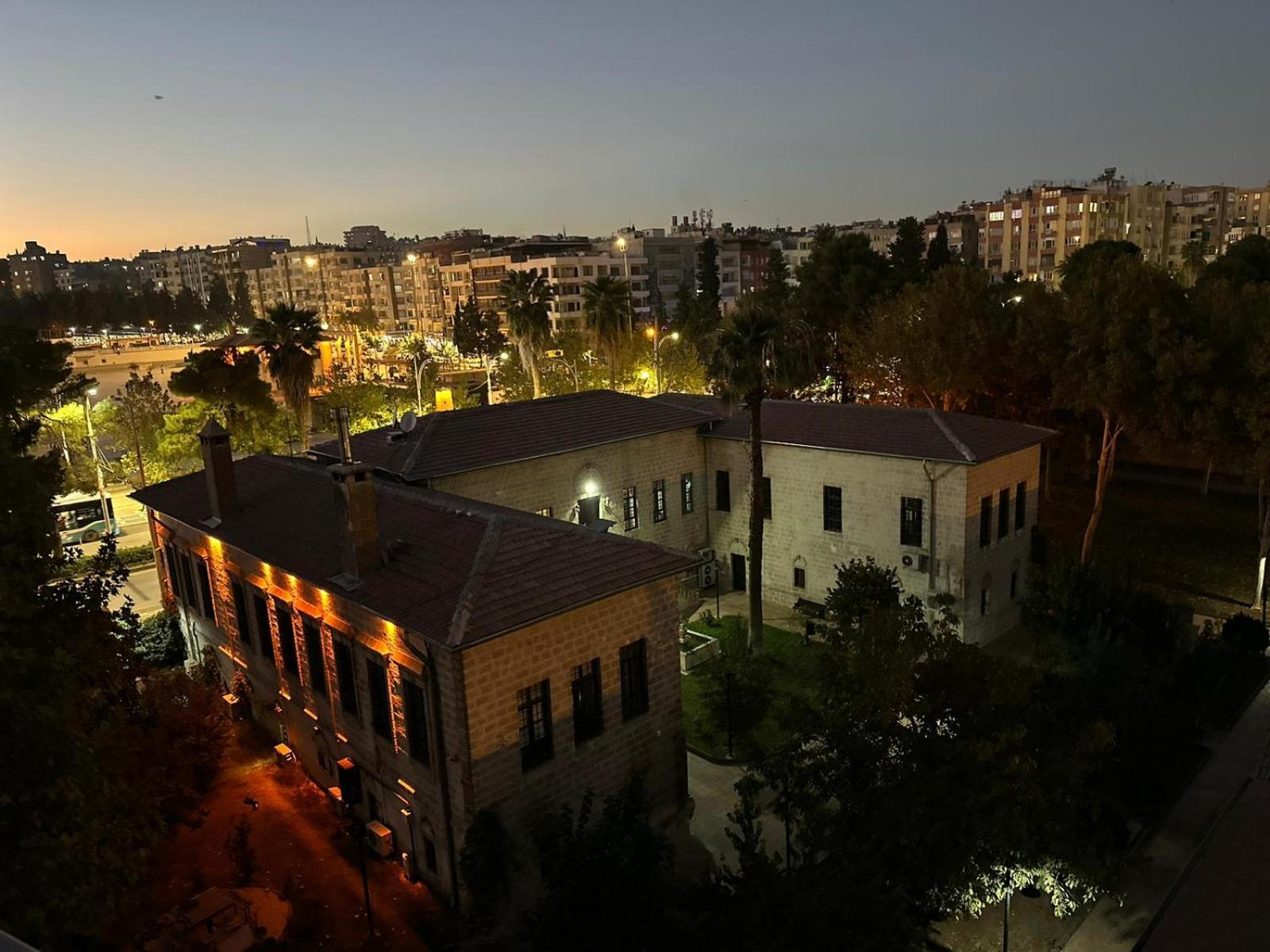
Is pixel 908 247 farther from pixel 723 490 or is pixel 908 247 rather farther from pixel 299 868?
pixel 299 868

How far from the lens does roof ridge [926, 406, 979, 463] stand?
26.0 m

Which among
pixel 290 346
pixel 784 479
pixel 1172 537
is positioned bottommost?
pixel 1172 537

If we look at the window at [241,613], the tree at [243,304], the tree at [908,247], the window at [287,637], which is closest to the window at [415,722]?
the window at [287,637]

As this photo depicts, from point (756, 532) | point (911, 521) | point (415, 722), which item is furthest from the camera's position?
point (911, 521)

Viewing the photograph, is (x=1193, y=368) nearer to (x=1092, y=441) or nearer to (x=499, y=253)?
(x=1092, y=441)

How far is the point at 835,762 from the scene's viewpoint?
1379 cm

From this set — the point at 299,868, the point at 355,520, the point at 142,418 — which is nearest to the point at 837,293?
the point at 142,418

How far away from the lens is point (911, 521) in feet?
91.8

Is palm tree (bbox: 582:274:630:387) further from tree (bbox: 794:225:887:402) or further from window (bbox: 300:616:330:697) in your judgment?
window (bbox: 300:616:330:697)

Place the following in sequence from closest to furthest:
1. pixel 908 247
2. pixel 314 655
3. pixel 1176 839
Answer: pixel 1176 839 → pixel 314 655 → pixel 908 247

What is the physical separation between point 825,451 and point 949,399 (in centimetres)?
1490

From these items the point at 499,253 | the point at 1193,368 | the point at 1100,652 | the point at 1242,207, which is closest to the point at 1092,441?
the point at 1193,368

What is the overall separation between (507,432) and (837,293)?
118 ft

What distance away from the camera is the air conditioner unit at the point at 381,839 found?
17281mm
